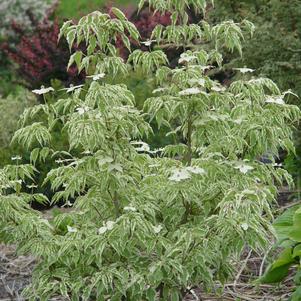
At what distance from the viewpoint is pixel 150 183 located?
3.96 m

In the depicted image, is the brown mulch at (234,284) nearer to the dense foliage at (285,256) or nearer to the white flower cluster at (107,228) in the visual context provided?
the dense foliage at (285,256)

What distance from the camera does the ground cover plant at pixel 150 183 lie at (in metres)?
3.57

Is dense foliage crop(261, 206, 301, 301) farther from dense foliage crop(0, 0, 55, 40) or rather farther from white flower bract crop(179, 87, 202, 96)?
dense foliage crop(0, 0, 55, 40)

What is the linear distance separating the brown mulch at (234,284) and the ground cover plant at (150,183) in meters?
1.01

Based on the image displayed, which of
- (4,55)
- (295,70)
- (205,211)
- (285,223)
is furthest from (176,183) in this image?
(4,55)

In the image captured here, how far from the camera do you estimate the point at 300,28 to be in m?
7.43

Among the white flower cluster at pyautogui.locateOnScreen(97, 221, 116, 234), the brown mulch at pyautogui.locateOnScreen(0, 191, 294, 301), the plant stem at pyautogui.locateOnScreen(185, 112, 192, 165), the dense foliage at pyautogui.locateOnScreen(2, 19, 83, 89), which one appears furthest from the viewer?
the dense foliage at pyautogui.locateOnScreen(2, 19, 83, 89)

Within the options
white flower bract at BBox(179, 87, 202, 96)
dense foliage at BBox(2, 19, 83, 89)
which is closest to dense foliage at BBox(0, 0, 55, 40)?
dense foliage at BBox(2, 19, 83, 89)

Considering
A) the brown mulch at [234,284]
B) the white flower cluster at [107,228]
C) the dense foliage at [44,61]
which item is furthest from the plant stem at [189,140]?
the dense foliage at [44,61]

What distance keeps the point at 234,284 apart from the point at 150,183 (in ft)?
5.00

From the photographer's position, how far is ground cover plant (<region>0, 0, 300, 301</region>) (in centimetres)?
357

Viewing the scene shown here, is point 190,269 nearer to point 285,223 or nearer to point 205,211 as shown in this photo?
point 205,211

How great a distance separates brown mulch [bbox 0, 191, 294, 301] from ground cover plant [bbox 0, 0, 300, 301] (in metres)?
1.01

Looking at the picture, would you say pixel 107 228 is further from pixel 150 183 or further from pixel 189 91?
pixel 189 91
